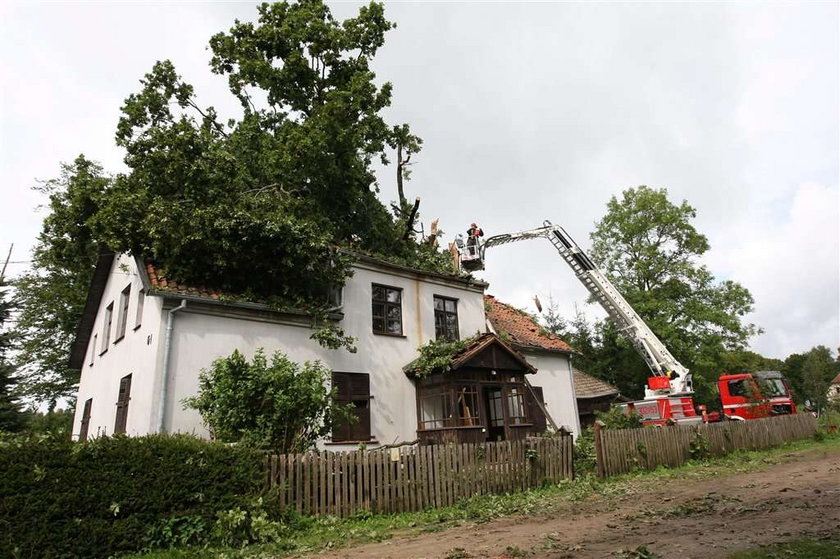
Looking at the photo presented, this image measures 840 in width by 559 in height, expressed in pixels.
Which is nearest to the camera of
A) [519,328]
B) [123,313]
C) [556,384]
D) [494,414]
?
[123,313]

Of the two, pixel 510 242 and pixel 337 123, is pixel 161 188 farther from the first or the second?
pixel 510 242

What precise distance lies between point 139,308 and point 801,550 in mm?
15865

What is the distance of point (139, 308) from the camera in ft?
50.3

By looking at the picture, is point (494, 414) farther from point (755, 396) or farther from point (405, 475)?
point (755, 396)

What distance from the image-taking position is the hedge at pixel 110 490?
7328mm

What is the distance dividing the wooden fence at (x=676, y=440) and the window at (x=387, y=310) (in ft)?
24.7

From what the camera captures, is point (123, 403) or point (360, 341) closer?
point (123, 403)

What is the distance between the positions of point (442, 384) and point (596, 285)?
12311mm

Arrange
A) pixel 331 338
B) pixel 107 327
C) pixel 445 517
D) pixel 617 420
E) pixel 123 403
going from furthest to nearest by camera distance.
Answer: pixel 617 420, pixel 107 327, pixel 331 338, pixel 123 403, pixel 445 517

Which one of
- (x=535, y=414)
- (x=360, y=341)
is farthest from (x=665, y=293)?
(x=360, y=341)

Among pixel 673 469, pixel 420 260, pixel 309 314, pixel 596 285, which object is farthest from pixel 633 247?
pixel 309 314

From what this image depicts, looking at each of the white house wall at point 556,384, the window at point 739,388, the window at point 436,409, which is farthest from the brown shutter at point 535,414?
the window at point 739,388

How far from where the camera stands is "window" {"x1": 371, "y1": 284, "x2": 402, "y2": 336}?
18094 mm

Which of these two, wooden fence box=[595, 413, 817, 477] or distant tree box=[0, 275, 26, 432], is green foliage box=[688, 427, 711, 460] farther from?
distant tree box=[0, 275, 26, 432]
